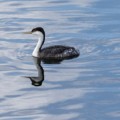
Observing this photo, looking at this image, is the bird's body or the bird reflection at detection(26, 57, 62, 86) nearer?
the bird reflection at detection(26, 57, 62, 86)

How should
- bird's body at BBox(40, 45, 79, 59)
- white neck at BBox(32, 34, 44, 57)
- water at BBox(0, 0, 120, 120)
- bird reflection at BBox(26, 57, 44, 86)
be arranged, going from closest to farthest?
water at BBox(0, 0, 120, 120) < bird reflection at BBox(26, 57, 44, 86) < bird's body at BBox(40, 45, 79, 59) < white neck at BBox(32, 34, 44, 57)

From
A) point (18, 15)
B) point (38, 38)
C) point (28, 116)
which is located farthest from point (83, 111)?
point (18, 15)

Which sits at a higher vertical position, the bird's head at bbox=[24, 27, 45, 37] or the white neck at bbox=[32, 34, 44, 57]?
the bird's head at bbox=[24, 27, 45, 37]

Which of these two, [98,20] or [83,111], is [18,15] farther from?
[83,111]

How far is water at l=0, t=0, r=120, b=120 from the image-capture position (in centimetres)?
2003

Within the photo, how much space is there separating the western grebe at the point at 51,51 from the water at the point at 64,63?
266mm

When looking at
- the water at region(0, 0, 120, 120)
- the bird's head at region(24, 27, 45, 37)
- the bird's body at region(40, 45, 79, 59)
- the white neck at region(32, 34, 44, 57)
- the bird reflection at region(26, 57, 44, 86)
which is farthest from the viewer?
the bird's head at region(24, 27, 45, 37)

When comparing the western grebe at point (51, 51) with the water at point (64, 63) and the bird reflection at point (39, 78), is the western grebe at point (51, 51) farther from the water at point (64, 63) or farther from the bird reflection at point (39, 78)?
the bird reflection at point (39, 78)

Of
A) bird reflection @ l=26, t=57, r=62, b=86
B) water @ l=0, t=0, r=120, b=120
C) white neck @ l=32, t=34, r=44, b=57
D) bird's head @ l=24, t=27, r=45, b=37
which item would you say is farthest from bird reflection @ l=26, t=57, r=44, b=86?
bird's head @ l=24, t=27, r=45, b=37

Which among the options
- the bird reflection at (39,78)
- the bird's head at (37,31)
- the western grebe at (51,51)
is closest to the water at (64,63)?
the bird reflection at (39,78)

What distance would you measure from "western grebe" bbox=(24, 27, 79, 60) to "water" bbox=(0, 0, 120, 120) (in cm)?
27

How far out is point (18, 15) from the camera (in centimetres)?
2914

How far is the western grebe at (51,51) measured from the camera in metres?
24.8

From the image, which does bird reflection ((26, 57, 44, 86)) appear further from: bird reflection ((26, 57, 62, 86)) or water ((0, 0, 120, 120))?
water ((0, 0, 120, 120))
